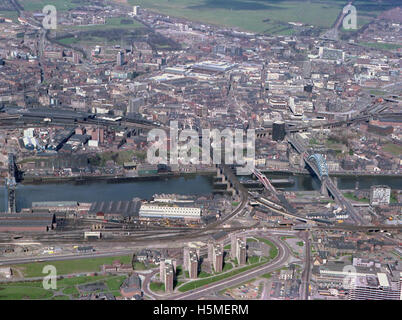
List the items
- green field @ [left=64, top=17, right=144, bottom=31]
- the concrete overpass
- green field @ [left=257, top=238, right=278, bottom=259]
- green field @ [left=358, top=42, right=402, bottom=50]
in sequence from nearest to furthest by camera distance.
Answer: green field @ [left=257, top=238, right=278, bottom=259] → the concrete overpass → green field @ [left=358, top=42, right=402, bottom=50] → green field @ [left=64, top=17, right=144, bottom=31]

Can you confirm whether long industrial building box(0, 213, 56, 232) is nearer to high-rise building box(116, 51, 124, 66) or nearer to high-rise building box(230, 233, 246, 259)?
high-rise building box(230, 233, 246, 259)

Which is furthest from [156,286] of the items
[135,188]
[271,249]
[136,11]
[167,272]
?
[136,11]

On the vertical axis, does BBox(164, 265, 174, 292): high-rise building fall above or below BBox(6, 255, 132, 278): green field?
above

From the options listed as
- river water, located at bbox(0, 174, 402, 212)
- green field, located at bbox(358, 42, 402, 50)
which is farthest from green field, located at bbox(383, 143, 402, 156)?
green field, located at bbox(358, 42, 402, 50)

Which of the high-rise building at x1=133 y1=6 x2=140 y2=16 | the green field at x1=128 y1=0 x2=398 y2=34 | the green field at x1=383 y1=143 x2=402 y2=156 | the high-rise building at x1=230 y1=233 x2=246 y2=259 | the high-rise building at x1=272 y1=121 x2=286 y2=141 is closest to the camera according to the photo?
the high-rise building at x1=230 y1=233 x2=246 y2=259

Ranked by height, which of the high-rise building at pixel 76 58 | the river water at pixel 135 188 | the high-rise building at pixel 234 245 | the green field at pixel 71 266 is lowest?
the river water at pixel 135 188

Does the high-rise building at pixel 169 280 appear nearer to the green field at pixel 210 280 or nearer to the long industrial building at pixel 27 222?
the green field at pixel 210 280

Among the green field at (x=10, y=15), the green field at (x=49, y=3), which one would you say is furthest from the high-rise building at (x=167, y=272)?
the green field at (x=49, y=3)

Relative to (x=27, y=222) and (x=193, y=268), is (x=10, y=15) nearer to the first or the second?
(x=27, y=222)
